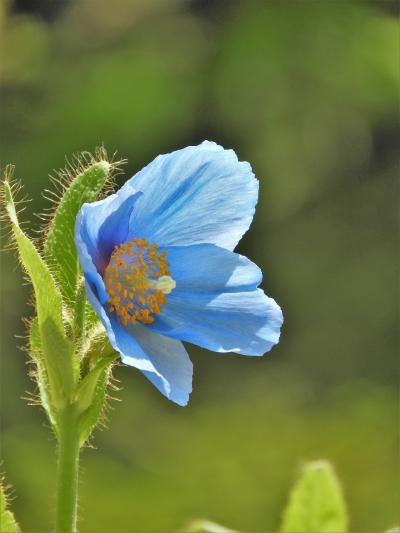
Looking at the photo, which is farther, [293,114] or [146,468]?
[293,114]

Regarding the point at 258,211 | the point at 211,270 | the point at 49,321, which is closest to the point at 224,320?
the point at 211,270

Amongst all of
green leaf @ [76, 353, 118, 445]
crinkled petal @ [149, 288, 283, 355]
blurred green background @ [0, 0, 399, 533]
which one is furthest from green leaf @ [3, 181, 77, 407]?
blurred green background @ [0, 0, 399, 533]

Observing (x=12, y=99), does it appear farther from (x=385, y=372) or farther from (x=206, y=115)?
(x=385, y=372)

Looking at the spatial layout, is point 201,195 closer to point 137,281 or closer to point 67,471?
point 137,281

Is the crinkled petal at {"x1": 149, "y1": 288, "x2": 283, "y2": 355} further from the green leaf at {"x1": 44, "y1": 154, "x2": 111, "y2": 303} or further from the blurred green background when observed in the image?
the blurred green background

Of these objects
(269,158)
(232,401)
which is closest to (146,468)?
(232,401)

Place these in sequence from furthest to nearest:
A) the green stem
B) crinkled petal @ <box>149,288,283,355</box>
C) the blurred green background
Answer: the blurred green background < crinkled petal @ <box>149,288,283,355</box> < the green stem
